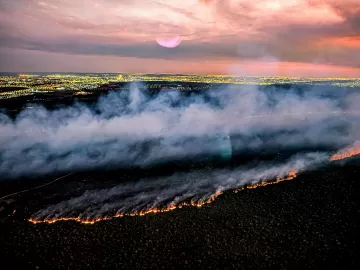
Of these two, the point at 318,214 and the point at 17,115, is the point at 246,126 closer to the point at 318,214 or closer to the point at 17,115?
the point at 318,214

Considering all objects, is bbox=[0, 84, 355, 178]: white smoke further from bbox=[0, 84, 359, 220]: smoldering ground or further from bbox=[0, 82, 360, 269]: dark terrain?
bbox=[0, 82, 360, 269]: dark terrain

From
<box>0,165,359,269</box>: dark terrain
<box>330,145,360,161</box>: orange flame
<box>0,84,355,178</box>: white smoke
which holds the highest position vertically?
<box>0,84,355,178</box>: white smoke

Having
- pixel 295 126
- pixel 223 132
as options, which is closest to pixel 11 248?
pixel 223 132

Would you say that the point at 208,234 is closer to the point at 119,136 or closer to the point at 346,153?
the point at 346,153

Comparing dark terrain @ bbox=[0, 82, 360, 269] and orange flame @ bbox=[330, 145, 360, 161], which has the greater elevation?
orange flame @ bbox=[330, 145, 360, 161]

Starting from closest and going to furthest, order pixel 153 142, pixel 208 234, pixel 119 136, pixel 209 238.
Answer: pixel 209 238
pixel 208 234
pixel 153 142
pixel 119 136

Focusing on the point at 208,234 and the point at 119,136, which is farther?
the point at 119,136

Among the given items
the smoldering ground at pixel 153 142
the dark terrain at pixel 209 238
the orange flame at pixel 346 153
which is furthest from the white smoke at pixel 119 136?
the dark terrain at pixel 209 238

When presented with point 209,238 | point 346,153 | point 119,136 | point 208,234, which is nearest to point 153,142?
A: point 119,136

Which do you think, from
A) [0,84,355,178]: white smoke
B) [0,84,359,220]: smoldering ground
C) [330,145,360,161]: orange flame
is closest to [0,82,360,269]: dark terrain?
[0,84,359,220]: smoldering ground

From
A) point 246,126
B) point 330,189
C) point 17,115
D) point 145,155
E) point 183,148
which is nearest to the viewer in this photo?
point 330,189

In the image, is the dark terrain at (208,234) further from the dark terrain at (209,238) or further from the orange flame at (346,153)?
the orange flame at (346,153)
